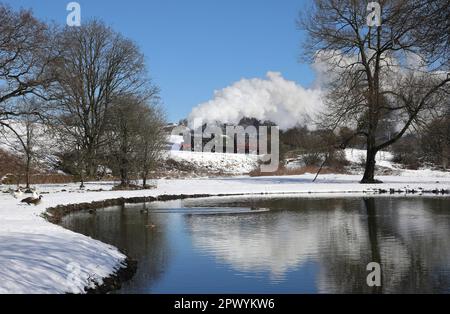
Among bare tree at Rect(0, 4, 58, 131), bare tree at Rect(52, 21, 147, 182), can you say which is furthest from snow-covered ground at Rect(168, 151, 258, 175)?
bare tree at Rect(0, 4, 58, 131)

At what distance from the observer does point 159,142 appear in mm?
38406

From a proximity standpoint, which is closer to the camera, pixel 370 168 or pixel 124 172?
pixel 124 172

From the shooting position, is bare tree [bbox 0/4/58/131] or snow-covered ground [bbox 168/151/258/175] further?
snow-covered ground [bbox 168/151/258/175]

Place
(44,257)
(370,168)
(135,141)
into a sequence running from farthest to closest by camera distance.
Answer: (370,168) → (135,141) → (44,257)

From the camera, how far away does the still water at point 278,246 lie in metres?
10.4

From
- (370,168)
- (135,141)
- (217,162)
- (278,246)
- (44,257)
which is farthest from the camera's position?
(217,162)

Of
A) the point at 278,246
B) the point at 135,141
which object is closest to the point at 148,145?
the point at 135,141

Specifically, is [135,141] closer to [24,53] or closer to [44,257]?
[24,53]

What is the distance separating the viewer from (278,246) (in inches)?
571

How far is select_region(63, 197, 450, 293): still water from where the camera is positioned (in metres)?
10.4

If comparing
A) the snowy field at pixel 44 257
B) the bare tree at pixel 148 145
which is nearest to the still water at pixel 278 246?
the snowy field at pixel 44 257

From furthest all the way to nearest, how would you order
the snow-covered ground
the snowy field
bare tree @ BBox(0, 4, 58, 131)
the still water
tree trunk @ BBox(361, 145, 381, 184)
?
the snow-covered ground, tree trunk @ BBox(361, 145, 381, 184), bare tree @ BBox(0, 4, 58, 131), the still water, the snowy field

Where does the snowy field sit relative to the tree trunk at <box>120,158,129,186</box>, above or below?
below

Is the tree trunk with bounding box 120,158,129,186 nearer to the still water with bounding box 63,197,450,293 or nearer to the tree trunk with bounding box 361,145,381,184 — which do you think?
the still water with bounding box 63,197,450,293
